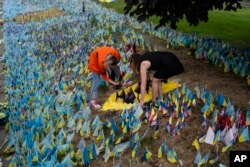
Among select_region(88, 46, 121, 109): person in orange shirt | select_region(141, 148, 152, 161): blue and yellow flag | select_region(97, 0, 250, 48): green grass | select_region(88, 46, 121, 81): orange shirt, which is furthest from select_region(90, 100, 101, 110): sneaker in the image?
select_region(97, 0, 250, 48): green grass

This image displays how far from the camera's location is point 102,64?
24.8 ft

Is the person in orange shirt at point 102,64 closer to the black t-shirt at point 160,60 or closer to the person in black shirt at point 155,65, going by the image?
the person in black shirt at point 155,65

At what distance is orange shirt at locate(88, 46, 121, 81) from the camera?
7.51 m

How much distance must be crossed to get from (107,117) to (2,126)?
1.85 m

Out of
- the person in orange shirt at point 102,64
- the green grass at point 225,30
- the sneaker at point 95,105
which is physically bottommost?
the green grass at point 225,30

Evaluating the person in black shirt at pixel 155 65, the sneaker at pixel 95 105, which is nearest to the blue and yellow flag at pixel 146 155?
the person in black shirt at pixel 155 65

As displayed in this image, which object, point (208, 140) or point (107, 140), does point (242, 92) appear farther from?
point (107, 140)

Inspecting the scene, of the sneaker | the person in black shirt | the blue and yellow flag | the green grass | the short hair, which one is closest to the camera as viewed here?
the blue and yellow flag

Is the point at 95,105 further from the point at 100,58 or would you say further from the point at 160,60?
the point at 160,60

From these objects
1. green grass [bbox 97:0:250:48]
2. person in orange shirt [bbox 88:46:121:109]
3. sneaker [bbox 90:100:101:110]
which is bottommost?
green grass [bbox 97:0:250:48]

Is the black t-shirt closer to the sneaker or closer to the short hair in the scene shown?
the short hair

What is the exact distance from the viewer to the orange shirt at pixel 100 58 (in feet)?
24.6

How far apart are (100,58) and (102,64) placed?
11 centimetres

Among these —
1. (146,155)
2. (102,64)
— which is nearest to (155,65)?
(102,64)
